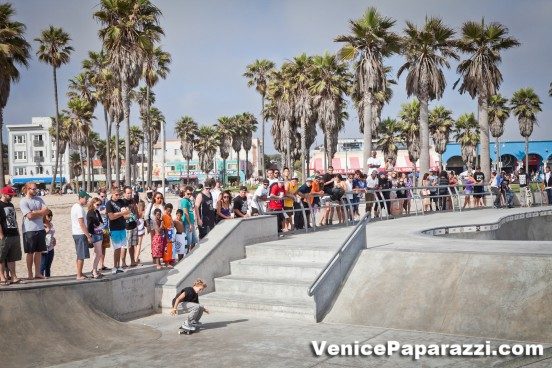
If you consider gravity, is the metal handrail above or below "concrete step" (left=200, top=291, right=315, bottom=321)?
above

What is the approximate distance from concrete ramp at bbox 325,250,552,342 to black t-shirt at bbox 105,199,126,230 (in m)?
4.64

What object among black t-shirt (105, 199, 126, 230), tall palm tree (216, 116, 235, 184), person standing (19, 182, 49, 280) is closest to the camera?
person standing (19, 182, 49, 280)

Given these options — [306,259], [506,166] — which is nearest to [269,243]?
[306,259]

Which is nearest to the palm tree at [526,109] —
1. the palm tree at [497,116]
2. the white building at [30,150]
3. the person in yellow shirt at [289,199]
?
the palm tree at [497,116]

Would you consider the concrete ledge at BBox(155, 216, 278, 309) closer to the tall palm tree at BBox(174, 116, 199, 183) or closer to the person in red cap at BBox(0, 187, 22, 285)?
the person in red cap at BBox(0, 187, 22, 285)

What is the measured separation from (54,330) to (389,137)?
60317 mm

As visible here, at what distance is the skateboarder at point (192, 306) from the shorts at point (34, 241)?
2756mm

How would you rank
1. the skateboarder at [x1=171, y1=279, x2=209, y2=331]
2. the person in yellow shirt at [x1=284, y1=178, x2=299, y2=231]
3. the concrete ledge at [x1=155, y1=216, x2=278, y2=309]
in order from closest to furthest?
the skateboarder at [x1=171, y1=279, x2=209, y2=331], the concrete ledge at [x1=155, y1=216, x2=278, y2=309], the person in yellow shirt at [x1=284, y1=178, x2=299, y2=231]

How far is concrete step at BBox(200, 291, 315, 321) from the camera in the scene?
9.28 m

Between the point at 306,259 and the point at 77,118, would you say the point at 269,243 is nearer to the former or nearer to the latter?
the point at 306,259

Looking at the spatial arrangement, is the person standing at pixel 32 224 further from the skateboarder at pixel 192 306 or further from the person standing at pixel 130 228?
the skateboarder at pixel 192 306

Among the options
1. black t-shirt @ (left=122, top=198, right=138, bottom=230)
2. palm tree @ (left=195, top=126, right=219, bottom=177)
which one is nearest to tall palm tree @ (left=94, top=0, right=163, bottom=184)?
black t-shirt @ (left=122, top=198, right=138, bottom=230)

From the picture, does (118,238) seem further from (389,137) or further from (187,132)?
(187,132)

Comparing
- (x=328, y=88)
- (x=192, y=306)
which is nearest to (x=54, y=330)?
(x=192, y=306)
